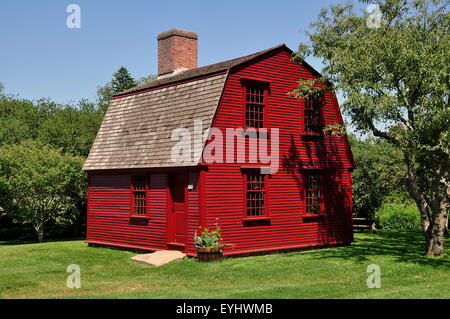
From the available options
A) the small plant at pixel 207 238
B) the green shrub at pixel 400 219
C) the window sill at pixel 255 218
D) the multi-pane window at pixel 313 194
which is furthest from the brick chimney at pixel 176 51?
the green shrub at pixel 400 219

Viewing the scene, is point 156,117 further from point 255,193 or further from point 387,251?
point 387,251

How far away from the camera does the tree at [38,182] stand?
3088 centimetres

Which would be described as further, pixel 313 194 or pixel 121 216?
pixel 121 216

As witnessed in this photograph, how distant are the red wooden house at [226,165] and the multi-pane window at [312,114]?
4cm

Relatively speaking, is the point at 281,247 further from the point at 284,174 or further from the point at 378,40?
the point at 378,40

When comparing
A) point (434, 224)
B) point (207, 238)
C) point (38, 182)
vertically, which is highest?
point (38, 182)

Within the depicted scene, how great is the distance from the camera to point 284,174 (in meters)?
20.4

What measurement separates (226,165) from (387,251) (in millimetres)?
6942

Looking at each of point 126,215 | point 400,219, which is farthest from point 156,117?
point 400,219

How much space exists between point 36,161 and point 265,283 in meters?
21.0

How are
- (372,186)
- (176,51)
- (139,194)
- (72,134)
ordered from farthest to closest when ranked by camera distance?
(72,134), (372,186), (176,51), (139,194)

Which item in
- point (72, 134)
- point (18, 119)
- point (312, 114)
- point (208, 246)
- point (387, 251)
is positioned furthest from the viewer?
point (18, 119)

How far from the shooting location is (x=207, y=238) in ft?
57.4

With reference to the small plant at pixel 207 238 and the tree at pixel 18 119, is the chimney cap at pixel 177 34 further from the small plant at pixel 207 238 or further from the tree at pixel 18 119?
the tree at pixel 18 119
